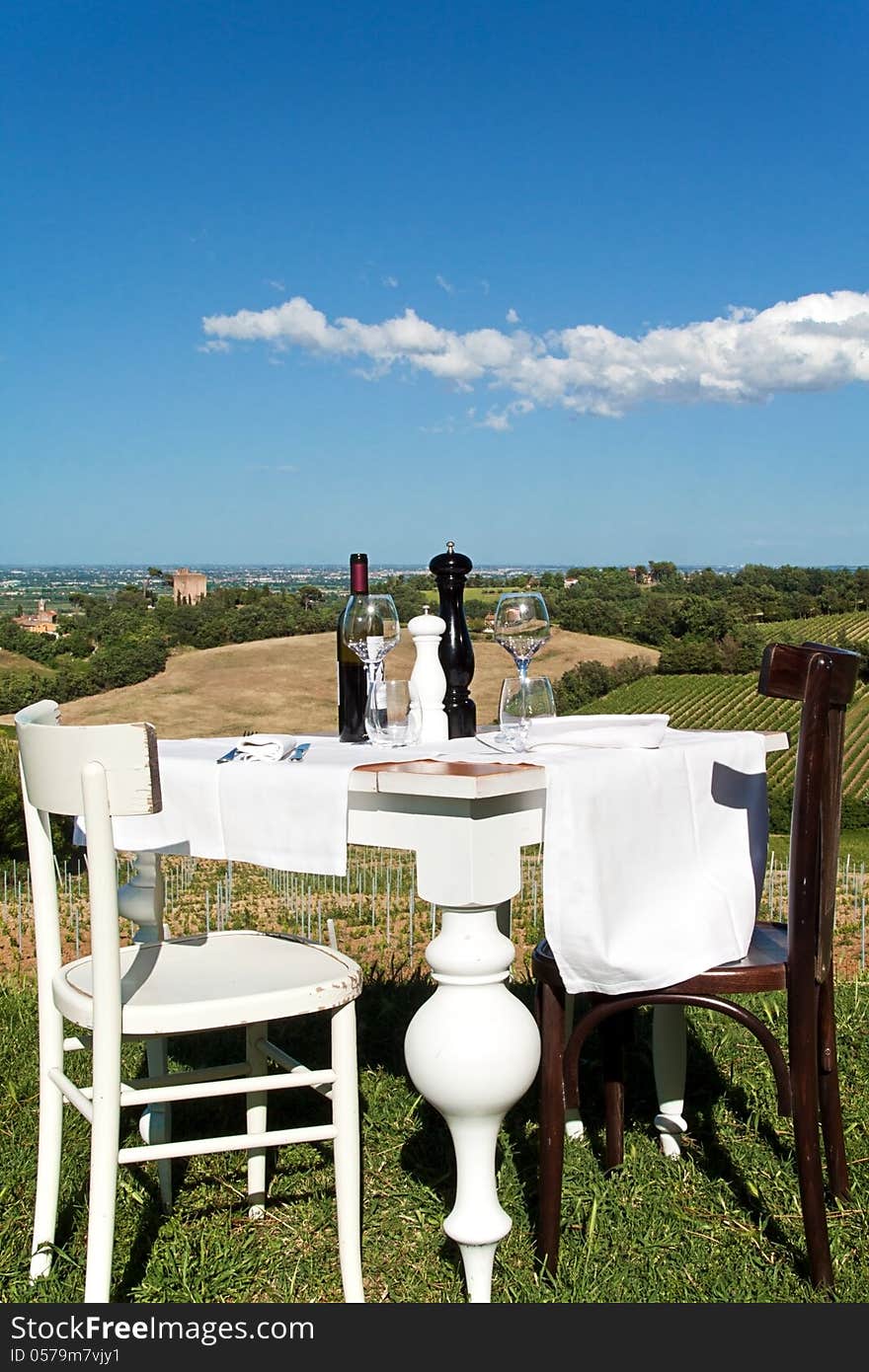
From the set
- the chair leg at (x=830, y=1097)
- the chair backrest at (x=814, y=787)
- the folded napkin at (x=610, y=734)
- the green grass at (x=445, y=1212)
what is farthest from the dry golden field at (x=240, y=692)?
the chair backrest at (x=814, y=787)

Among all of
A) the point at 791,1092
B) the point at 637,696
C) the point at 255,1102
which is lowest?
the point at 637,696

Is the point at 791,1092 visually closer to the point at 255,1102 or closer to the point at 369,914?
the point at 255,1102

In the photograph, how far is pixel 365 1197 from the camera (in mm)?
2150

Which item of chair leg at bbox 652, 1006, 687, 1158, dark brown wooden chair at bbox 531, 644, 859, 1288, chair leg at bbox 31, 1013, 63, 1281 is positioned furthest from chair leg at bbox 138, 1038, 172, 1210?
chair leg at bbox 652, 1006, 687, 1158

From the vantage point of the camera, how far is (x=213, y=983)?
1.67 metres

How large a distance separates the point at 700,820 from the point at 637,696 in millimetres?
40746

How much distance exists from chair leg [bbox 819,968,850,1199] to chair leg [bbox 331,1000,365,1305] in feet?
2.78

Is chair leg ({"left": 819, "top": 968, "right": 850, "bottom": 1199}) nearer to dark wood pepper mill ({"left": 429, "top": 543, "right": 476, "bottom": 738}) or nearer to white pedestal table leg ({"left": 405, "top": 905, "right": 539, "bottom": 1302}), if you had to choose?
white pedestal table leg ({"left": 405, "top": 905, "right": 539, "bottom": 1302})

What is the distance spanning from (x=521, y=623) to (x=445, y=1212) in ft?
3.82

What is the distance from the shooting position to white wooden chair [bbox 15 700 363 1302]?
1458 millimetres

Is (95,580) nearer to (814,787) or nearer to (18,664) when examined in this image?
(18,664)

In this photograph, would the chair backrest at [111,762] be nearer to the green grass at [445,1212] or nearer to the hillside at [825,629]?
the green grass at [445,1212]

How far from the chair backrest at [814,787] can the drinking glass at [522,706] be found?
42cm

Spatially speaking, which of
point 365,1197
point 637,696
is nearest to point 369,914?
point 365,1197
